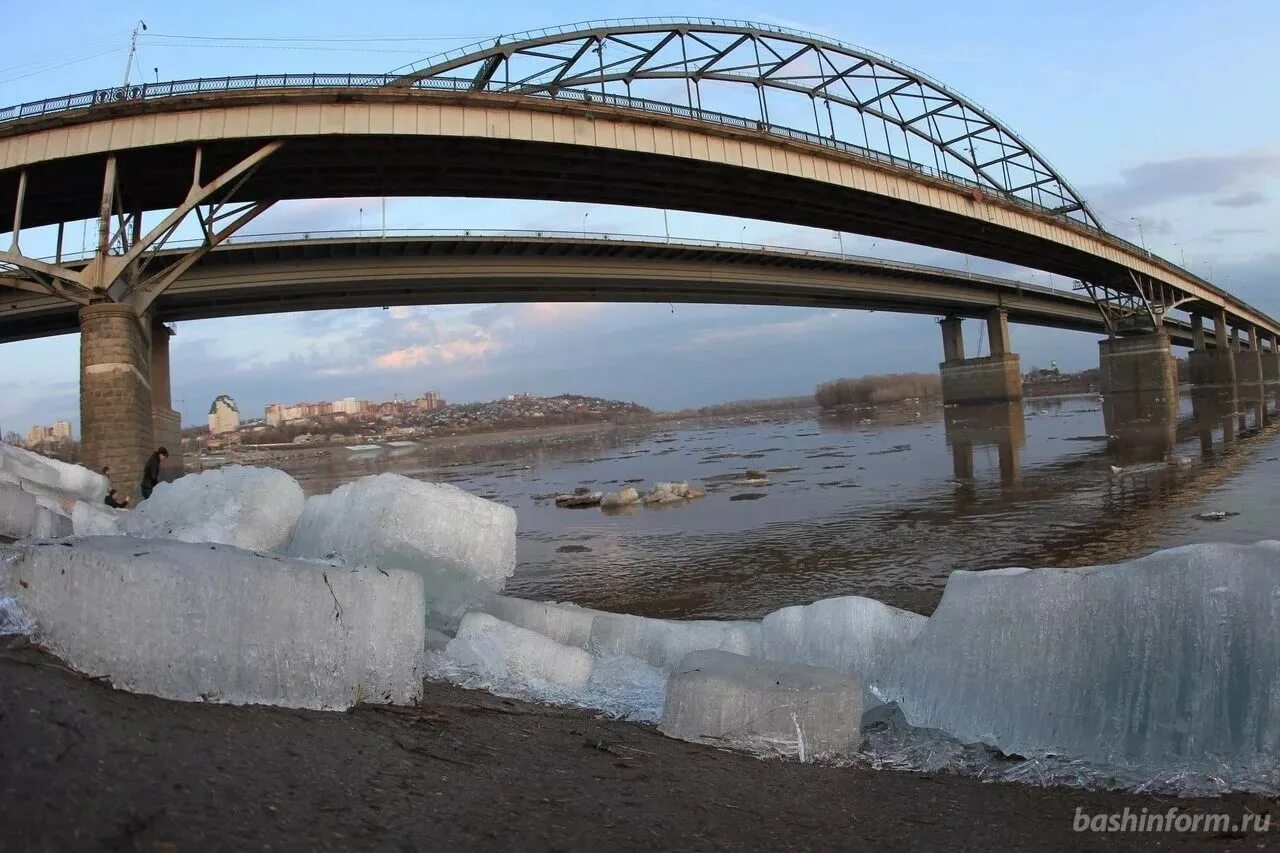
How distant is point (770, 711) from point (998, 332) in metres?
76.3

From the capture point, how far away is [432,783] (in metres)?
2.21

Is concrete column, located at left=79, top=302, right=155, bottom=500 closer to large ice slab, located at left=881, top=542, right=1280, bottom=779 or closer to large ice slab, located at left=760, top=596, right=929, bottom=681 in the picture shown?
large ice slab, located at left=760, top=596, right=929, bottom=681

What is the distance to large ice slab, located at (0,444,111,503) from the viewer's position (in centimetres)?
751

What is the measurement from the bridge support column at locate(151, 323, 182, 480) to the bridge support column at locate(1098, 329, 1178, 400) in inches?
2603

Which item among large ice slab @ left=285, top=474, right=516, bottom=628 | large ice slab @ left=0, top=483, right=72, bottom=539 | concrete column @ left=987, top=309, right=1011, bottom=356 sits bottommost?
large ice slab @ left=285, top=474, right=516, bottom=628

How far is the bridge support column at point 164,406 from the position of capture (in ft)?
99.7

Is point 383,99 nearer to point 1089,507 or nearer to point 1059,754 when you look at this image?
point 1089,507

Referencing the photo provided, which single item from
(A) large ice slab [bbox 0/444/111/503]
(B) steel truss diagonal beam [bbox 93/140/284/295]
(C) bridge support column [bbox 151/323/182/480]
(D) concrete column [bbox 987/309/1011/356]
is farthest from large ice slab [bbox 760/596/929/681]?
(D) concrete column [bbox 987/309/1011/356]

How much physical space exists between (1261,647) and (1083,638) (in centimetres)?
63

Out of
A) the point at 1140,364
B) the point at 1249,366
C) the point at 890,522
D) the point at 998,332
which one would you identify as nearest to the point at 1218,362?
the point at 1249,366

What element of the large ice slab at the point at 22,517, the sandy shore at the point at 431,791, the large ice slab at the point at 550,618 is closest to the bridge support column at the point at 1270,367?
the large ice slab at the point at 550,618

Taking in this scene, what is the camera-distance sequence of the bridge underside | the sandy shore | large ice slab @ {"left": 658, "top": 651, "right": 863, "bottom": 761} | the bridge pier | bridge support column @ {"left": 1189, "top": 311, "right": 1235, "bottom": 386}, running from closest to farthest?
the sandy shore → large ice slab @ {"left": 658, "top": 651, "right": 863, "bottom": 761} → the bridge underside → the bridge pier → bridge support column @ {"left": 1189, "top": 311, "right": 1235, "bottom": 386}

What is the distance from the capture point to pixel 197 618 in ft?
8.35

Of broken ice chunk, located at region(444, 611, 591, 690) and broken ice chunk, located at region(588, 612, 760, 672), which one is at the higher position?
broken ice chunk, located at region(444, 611, 591, 690)
